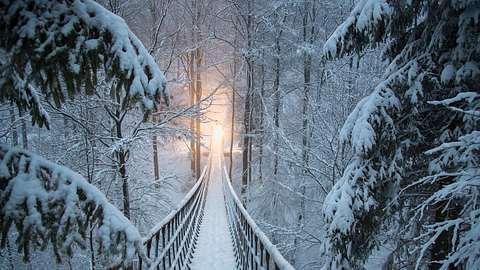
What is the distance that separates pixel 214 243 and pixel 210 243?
99 mm

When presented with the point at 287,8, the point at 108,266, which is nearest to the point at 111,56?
the point at 108,266

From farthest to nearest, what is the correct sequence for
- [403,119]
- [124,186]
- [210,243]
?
1. [210,243]
2. [124,186]
3. [403,119]

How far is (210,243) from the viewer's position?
26.7 ft

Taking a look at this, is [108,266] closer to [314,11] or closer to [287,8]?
[314,11]

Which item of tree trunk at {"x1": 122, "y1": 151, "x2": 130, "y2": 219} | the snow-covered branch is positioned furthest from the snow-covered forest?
tree trunk at {"x1": 122, "y1": 151, "x2": 130, "y2": 219}

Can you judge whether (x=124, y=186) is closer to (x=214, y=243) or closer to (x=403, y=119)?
(x=214, y=243)

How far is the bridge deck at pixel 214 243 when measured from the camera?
6719 millimetres

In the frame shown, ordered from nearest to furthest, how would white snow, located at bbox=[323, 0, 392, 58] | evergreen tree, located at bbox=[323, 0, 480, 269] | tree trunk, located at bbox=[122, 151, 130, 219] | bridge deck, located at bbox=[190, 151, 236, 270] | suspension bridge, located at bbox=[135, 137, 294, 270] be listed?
suspension bridge, located at bbox=[135, 137, 294, 270] < evergreen tree, located at bbox=[323, 0, 480, 269] < white snow, located at bbox=[323, 0, 392, 58] < bridge deck, located at bbox=[190, 151, 236, 270] < tree trunk, located at bbox=[122, 151, 130, 219]

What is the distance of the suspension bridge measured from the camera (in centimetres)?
382

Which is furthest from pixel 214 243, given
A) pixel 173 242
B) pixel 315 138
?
pixel 315 138

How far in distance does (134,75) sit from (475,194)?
3.14m

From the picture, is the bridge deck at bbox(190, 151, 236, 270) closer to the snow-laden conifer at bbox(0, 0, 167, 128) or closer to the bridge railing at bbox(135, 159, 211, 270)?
the bridge railing at bbox(135, 159, 211, 270)

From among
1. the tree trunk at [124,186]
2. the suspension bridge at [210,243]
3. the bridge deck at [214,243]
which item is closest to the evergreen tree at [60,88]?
the suspension bridge at [210,243]

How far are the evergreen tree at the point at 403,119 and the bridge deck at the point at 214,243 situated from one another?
259cm
